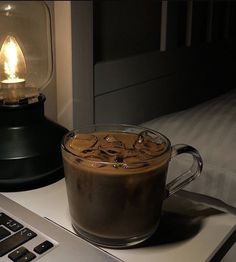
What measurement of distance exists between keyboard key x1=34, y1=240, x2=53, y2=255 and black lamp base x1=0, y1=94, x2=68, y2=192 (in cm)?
14

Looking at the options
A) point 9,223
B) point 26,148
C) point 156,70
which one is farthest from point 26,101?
point 156,70

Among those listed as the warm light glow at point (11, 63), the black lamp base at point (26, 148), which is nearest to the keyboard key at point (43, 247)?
the black lamp base at point (26, 148)

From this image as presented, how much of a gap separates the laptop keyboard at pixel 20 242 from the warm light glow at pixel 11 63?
228 mm

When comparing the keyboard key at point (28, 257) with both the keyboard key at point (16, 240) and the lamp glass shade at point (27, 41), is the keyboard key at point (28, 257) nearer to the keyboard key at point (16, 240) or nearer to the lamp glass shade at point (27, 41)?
the keyboard key at point (16, 240)

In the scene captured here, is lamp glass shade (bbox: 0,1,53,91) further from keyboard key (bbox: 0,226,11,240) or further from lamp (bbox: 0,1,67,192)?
keyboard key (bbox: 0,226,11,240)

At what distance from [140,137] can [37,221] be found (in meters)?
0.15

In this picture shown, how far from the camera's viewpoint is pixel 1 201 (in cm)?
51

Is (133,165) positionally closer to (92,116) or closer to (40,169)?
(40,169)

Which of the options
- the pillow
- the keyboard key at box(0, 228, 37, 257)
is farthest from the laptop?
the pillow

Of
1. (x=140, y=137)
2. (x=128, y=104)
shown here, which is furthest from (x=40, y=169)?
(x=128, y=104)

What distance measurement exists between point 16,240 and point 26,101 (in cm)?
21

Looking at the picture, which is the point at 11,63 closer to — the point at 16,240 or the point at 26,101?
the point at 26,101

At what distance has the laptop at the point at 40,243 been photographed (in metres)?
0.40

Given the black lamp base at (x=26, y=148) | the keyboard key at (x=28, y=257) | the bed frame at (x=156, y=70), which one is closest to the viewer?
the keyboard key at (x=28, y=257)
